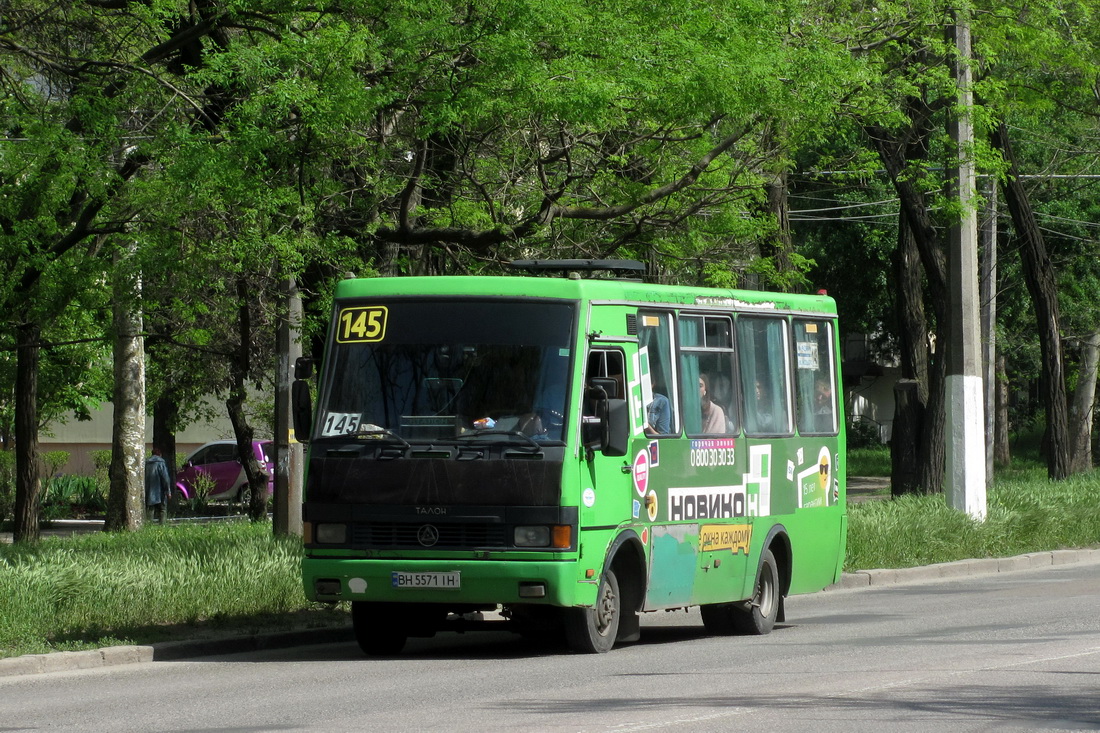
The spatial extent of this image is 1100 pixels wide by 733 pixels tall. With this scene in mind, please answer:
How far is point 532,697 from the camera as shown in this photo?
9586 mm

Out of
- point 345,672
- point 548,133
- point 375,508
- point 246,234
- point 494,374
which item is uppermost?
point 548,133

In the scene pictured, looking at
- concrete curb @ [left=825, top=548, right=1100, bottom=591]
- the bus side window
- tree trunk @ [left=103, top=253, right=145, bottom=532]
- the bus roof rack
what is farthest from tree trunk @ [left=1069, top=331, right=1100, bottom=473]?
the bus roof rack

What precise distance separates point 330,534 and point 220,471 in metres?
33.7

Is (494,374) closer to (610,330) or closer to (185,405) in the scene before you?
(610,330)

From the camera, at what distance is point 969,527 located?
849 inches

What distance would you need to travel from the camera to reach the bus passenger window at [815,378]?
1539 centimetres

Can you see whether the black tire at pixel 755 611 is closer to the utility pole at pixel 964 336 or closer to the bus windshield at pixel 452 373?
the bus windshield at pixel 452 373

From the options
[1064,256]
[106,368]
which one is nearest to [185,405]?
[106,368]

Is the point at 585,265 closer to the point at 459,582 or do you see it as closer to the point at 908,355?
the point at 459,582

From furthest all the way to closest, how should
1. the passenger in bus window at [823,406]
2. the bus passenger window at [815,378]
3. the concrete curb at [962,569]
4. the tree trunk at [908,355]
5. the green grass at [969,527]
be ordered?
the tree trunk at [908,355]
the green grass at [969,527]
the concrete curb at [962,569]
the passenger in bus window at [823,406]
the bus passenger window at [815,378]

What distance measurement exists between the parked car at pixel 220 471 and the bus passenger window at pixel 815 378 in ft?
90.9

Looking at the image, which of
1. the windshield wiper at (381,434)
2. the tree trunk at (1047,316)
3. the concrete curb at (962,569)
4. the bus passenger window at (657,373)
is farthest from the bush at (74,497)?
the windshield wiper at (381,434)

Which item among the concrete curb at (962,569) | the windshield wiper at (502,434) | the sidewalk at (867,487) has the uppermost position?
the windshield wiper at (502,434)

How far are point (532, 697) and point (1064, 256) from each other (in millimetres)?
42865
